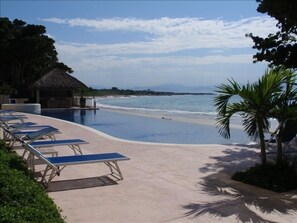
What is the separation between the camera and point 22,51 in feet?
127

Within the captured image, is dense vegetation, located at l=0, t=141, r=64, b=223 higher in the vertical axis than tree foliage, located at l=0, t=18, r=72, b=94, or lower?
lower

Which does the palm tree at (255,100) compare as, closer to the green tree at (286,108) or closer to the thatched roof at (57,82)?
the green tree at (286,108)

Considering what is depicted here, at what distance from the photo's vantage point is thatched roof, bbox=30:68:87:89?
31.5 metres

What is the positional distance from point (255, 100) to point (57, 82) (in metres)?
27.8

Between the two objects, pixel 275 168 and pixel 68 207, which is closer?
pixel 68 207

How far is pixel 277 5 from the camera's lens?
638 cm

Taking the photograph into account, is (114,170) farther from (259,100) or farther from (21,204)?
(21,204)

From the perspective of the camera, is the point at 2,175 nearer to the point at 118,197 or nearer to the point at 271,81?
the point at 118,197

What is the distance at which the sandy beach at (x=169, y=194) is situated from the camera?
452cm

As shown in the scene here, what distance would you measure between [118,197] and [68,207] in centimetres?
77

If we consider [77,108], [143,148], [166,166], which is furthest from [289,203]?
[77,108]

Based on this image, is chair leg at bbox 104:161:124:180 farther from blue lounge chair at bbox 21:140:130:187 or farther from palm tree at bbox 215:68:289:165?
palm tree at bbox 215:68:289:165

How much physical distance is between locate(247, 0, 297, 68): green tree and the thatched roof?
24.8m

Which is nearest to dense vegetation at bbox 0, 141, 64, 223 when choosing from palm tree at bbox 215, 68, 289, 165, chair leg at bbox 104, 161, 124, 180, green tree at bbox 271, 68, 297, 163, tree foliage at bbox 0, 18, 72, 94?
chair leg at bbox 104, 161, 124, 180
